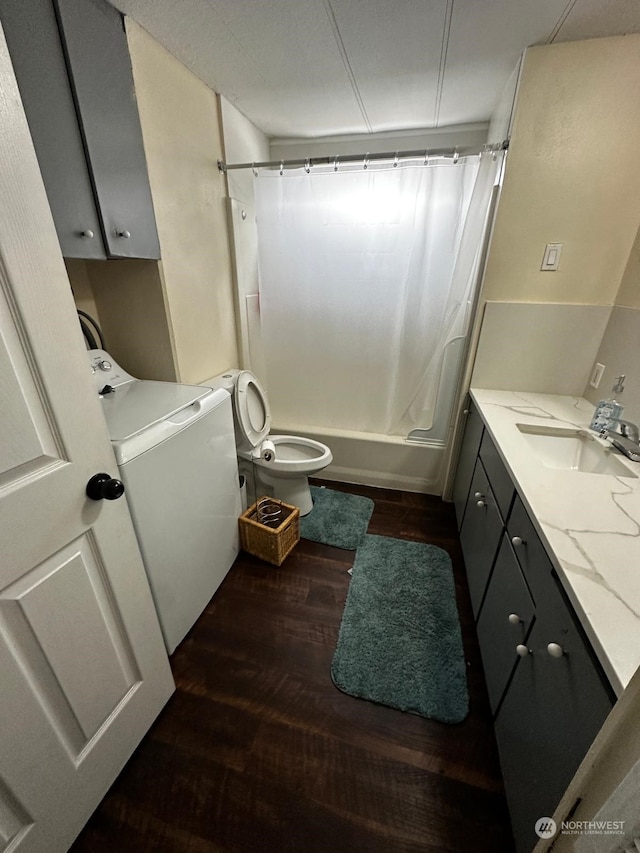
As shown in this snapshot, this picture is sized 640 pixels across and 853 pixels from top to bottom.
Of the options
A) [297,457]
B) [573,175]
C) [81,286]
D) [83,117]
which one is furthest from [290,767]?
[573,175]

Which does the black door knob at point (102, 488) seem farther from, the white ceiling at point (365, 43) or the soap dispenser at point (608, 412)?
the soap dispenser at point (608, 412)

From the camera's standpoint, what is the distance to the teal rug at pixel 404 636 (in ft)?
4.02

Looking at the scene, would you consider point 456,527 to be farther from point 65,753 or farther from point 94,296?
point 94,296

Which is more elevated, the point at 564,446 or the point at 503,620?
the point at 564,446

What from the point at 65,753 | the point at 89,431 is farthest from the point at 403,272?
the point at 65,753

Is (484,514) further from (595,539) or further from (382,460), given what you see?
(382,460)

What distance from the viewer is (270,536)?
1719mm

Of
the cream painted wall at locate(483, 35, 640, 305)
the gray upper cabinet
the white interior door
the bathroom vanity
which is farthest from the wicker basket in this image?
the cream painted wall at locate(483, 35, 640, 305)

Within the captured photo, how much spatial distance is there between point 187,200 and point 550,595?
2.03 meters

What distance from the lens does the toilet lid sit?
1771 mm

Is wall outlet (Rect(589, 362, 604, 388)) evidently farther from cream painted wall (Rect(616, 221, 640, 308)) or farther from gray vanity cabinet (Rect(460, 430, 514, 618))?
gray vanity cabinet (Rect(460, 430, 514, 618))

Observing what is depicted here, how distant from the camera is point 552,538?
0.79m

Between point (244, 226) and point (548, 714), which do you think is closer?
point (548, 714)

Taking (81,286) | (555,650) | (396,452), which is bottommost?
(396,452)
